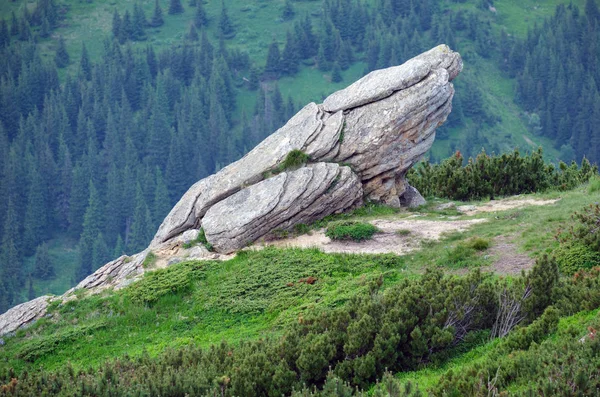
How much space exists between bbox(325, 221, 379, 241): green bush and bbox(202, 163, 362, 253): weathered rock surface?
1.76 m

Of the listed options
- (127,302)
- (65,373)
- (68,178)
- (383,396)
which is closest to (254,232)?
(127,302)

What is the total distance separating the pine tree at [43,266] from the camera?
535 feet

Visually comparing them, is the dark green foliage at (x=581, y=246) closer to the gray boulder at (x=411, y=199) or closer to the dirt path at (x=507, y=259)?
the dirt path at (x=507, y=259)

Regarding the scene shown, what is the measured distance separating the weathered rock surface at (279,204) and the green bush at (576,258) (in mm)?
10396

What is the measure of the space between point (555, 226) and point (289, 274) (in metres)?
9.31

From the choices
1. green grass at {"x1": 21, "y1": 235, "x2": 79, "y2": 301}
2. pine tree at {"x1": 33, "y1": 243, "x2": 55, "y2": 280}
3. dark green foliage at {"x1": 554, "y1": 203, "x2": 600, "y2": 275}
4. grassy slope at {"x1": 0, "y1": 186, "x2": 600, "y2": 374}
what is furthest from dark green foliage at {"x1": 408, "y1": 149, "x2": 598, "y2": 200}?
pine tree at {"x1": 33, "y1": 243, "x2": 55, "y2": 280}

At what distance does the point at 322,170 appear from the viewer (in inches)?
1454

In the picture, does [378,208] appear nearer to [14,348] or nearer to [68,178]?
[14,348]

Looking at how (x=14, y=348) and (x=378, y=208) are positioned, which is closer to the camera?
(x=14, y=348)

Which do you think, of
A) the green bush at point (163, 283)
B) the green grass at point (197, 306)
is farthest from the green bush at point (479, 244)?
the green bush at point (163, 283)

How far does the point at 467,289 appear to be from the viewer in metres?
25.0

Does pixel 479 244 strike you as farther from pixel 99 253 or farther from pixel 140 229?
pixel 140 229

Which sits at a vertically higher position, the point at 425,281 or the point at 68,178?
the point at 425,281

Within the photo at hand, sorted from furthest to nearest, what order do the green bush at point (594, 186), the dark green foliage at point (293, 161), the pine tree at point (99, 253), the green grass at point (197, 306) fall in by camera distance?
1. the pine tree at point (99, 253)
2. the green bush at point (594, 186)
3. the dark green foliage at point (293, 161)
4. the green grass at point (197, 306)
